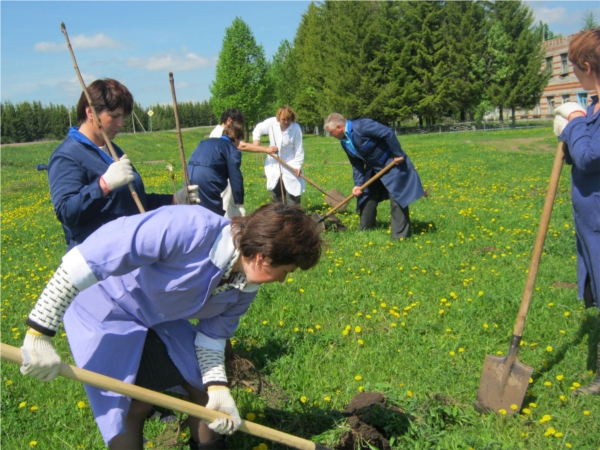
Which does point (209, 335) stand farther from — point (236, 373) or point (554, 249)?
point (554, 249)

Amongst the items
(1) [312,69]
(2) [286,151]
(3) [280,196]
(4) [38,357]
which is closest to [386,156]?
(2) [286,151]

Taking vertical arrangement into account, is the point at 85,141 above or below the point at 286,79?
below

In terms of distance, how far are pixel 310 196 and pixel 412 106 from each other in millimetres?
33008

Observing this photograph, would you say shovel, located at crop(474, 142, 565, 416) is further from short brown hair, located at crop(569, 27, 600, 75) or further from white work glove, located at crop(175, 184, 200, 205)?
white work glove, located at crop(175, 184, 200, 205)

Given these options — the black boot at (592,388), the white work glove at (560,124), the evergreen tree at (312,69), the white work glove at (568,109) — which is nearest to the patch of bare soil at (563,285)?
the black boot at (592,388)

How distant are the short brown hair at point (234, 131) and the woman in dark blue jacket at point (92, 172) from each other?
2.62 m

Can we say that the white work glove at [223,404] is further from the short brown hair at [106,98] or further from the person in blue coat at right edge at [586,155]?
the person in blue coat at right edge at [586,155]

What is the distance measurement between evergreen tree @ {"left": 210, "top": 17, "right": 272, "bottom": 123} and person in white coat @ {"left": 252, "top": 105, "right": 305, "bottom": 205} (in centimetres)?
3547

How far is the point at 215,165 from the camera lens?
222 inches

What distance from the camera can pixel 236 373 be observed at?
3328 millimetres

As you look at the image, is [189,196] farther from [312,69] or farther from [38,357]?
[312,69]

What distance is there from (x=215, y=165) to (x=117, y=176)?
291 centimetres

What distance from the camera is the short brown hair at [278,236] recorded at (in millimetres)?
2162

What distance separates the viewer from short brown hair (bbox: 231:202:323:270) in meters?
2.16
